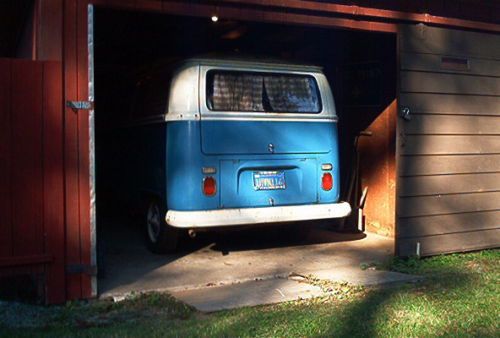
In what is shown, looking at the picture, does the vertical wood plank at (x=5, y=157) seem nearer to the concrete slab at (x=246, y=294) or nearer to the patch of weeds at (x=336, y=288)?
the concrete slab at (x=246, y=294)

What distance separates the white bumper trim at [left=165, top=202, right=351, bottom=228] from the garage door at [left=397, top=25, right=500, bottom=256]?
0.86m

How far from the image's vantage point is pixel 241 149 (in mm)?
7543

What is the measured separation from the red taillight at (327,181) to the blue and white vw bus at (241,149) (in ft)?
0.04

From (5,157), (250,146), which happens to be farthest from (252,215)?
(5,157)

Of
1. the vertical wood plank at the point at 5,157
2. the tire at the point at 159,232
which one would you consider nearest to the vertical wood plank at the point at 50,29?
the vertical wood plank at the point at 5,157

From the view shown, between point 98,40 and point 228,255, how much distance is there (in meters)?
4.64

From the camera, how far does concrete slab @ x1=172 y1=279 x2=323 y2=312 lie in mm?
6016

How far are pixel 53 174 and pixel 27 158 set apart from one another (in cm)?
26

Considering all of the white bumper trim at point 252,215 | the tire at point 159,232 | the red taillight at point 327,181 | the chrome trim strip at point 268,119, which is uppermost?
the chrome trim strip at point 268,119

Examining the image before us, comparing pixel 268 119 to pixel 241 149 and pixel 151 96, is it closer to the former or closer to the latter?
pixel 241 149

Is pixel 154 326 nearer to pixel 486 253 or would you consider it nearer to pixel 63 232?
pixel 63 232

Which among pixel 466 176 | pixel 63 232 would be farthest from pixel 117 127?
pixel 466 176

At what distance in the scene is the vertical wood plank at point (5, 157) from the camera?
560 cm

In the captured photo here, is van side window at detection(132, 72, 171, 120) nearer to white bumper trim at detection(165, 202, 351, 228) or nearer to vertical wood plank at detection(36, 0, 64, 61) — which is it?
white bumper trim at detection(165, 202, 351, 228)
